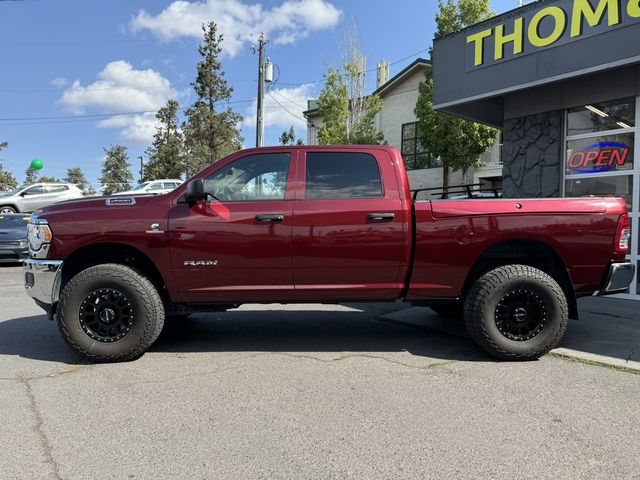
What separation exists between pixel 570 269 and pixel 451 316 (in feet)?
6.44

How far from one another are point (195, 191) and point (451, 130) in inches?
644

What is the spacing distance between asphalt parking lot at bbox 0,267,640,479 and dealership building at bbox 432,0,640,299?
15.5 feet

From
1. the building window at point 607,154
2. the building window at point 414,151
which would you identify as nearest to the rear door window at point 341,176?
the building window at point 607,154

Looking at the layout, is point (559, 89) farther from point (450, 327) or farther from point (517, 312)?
point (517, 312)

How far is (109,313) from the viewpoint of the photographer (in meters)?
4.41

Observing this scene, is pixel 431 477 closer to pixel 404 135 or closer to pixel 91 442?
pixel 91 442

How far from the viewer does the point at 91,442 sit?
2.97 m

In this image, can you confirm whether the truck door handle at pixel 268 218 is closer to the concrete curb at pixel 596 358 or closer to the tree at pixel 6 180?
the concrete curb at pixel 596 358

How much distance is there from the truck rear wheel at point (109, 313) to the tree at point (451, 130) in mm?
15993

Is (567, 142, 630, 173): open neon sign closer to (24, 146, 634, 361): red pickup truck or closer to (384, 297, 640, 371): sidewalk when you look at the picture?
(384, 297, 640, 371): sidewalk

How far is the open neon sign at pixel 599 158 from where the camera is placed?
7.84 m

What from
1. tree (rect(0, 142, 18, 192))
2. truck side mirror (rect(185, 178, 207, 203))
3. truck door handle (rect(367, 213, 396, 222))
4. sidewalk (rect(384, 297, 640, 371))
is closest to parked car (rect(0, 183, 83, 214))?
truck side mirror (rect(185, 178, 207, 203))

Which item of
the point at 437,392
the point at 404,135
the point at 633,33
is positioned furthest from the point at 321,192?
the point at 404,135

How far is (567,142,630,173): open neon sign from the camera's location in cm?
784
